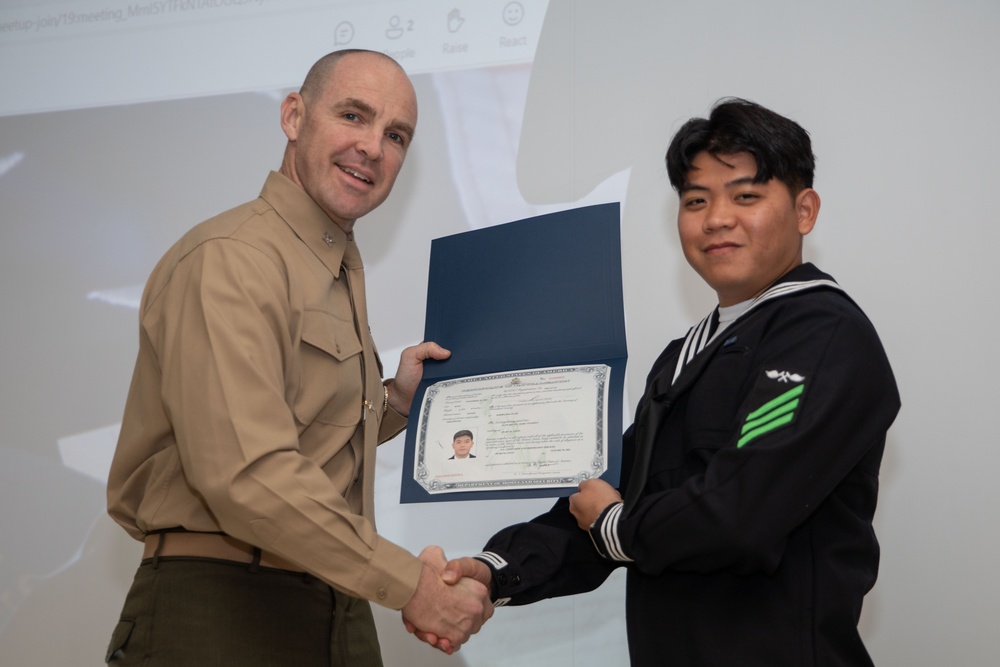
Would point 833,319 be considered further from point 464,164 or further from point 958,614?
point 464,164

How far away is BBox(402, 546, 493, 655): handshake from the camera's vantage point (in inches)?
64.6

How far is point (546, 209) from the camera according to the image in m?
2.84

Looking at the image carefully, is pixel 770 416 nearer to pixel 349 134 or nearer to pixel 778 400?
pixel 778 400

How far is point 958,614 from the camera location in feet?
7.88

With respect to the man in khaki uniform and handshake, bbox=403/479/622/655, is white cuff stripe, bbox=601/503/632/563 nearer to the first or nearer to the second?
handshake, bbox=403/479/622/655

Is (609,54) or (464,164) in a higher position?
(609,54)

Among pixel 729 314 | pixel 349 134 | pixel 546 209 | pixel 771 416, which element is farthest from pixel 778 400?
pixel 546 209

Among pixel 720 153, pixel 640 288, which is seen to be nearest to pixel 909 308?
pixel 640 288

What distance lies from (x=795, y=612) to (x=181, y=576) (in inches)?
40.4

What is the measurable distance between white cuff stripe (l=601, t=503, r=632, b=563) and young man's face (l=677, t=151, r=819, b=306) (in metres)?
0.48

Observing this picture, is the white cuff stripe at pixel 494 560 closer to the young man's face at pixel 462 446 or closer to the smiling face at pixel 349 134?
the young man's face at pixel 462 446

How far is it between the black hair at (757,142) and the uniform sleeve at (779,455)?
32cm

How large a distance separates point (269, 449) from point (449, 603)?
46cm

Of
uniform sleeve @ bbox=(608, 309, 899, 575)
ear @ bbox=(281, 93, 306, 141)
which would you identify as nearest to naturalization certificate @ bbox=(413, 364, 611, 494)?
uniform sleeve @ bbox=(608, 309, 899, 575)
